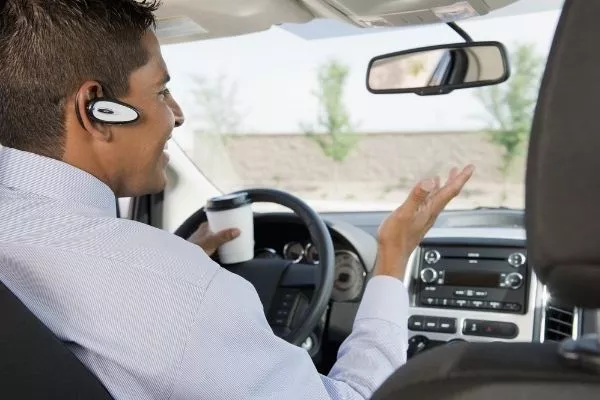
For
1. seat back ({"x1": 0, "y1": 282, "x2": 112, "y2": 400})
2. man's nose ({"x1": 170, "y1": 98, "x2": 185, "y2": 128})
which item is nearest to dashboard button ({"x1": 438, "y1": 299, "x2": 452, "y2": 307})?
man's nose ({"x1": 170, "y1": 98, "x2": 185, "y2": 128})

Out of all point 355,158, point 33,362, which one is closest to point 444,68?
point 33,362

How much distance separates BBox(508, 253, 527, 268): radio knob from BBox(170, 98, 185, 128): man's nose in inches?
48.2

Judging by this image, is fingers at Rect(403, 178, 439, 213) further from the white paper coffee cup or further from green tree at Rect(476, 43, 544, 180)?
green tree at Rect(476, 43, 544, 180)

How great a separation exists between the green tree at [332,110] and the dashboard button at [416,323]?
1530 cm

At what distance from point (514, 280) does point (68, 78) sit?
1.57 meters

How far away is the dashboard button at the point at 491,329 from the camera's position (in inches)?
102

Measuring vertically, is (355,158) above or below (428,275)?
below

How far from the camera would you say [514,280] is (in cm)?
264

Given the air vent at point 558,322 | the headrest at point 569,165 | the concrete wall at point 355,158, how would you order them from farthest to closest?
the concrete wall at point 355,158 < the air vent at point 558,322 < the headrest at point 569,165

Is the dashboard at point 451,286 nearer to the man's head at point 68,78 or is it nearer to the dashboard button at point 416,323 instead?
the dashboard button at point 416,323

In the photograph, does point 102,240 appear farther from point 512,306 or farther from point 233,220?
point 512,306

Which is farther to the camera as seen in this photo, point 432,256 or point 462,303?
point 432,256

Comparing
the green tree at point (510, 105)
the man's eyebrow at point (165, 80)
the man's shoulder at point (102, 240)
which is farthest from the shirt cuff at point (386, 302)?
the green tree at point (510, 105)

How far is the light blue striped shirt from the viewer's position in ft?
4.56
